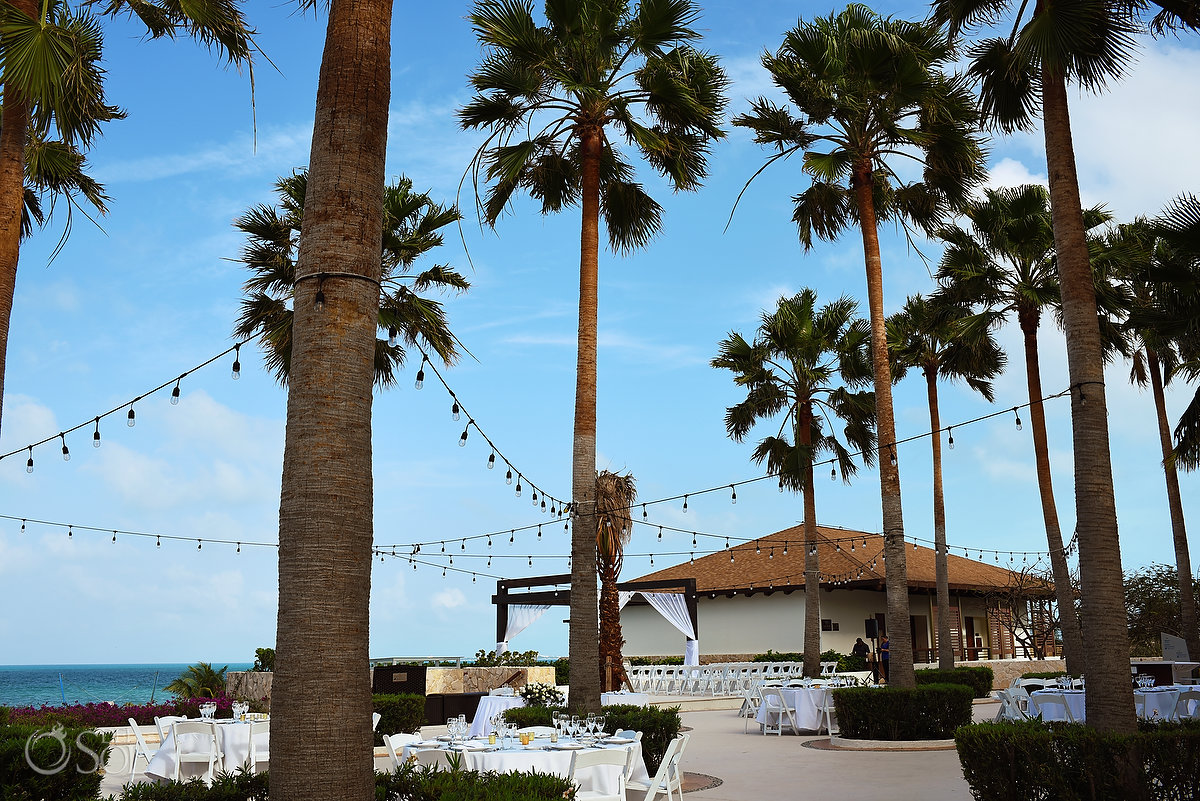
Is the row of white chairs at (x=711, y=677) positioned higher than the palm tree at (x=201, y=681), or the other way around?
the palm tree at (x=201, y=681)

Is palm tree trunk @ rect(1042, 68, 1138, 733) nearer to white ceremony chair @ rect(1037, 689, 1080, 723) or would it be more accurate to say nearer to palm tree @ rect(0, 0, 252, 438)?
white ceremony chair @ rect(1037, 689, 1080, 723)

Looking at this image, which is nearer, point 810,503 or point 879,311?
point 879,311

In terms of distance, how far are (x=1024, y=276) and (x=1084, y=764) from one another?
13503mm

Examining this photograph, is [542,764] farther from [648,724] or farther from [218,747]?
[218,747]

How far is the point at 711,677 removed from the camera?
86.4ft

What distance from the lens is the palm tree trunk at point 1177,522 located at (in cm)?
2044

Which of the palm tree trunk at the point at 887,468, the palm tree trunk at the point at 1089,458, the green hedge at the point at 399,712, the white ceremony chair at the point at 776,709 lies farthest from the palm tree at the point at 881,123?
the green hedge at the point at 399,712

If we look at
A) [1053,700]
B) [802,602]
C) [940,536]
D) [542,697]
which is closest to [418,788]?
[542,697]

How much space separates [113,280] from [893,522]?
44.2 ft

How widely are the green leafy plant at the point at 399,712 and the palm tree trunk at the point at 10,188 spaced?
978 centimetres

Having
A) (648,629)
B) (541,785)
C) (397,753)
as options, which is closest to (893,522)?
(397,753)

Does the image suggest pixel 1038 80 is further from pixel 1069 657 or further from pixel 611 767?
pixel 1069 657

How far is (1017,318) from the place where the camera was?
19203 mm

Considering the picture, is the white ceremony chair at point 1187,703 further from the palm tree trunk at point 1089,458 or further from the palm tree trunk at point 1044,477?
the palm tree trunk at point 1089,458
